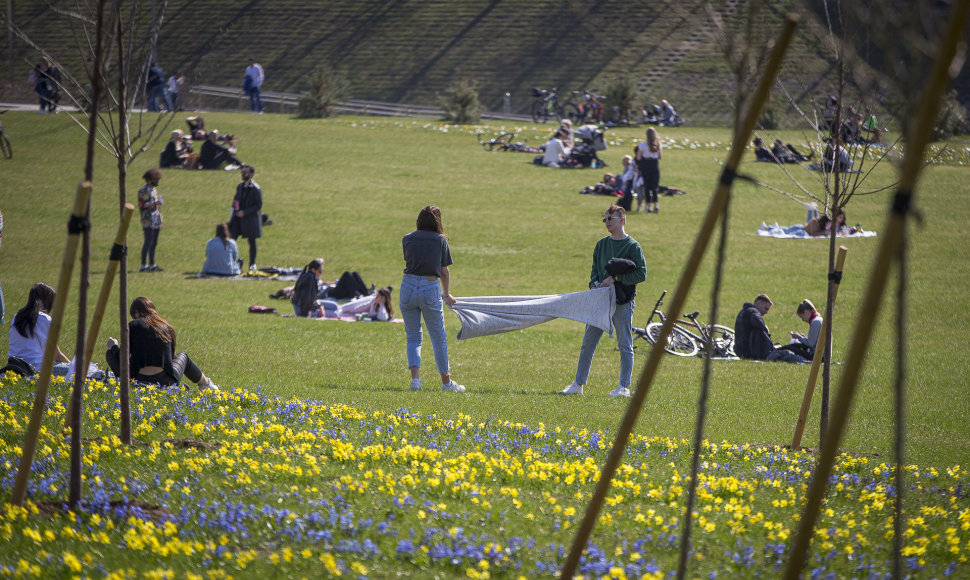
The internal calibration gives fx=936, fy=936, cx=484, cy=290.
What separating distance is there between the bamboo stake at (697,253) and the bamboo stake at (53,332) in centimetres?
304

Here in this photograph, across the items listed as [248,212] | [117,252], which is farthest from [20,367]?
[248,212]

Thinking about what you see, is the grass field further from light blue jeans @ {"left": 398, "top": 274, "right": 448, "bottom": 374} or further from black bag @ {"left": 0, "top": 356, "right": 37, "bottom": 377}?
black bag @ {"left": 0, "top": 356, "right": 37, "bottom": 377}

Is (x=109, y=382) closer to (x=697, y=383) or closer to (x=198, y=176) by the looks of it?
(x=697, y=383)

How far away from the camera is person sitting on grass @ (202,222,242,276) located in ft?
64.3

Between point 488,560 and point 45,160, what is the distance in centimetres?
3000

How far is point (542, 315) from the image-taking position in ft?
38.5

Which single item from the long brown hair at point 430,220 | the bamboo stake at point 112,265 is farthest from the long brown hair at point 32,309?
the long brown hair at point 430,220

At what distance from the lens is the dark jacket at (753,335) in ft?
46.2

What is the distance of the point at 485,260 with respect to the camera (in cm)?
2139

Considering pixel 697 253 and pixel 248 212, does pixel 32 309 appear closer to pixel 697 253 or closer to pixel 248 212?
pixel 697 253

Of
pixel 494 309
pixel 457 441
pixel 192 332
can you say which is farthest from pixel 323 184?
pixel 457 441

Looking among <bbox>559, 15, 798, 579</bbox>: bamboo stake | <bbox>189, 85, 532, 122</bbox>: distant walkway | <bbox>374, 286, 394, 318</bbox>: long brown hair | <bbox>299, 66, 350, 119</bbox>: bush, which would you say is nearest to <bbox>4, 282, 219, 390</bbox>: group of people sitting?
<bbox>559, 15, 798, 579</bbox>: bamboo stake

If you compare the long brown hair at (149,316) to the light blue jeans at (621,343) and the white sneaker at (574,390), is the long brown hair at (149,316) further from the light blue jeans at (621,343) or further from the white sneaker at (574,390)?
the light blue jeans at (621,343)

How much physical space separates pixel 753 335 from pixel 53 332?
433 inches
